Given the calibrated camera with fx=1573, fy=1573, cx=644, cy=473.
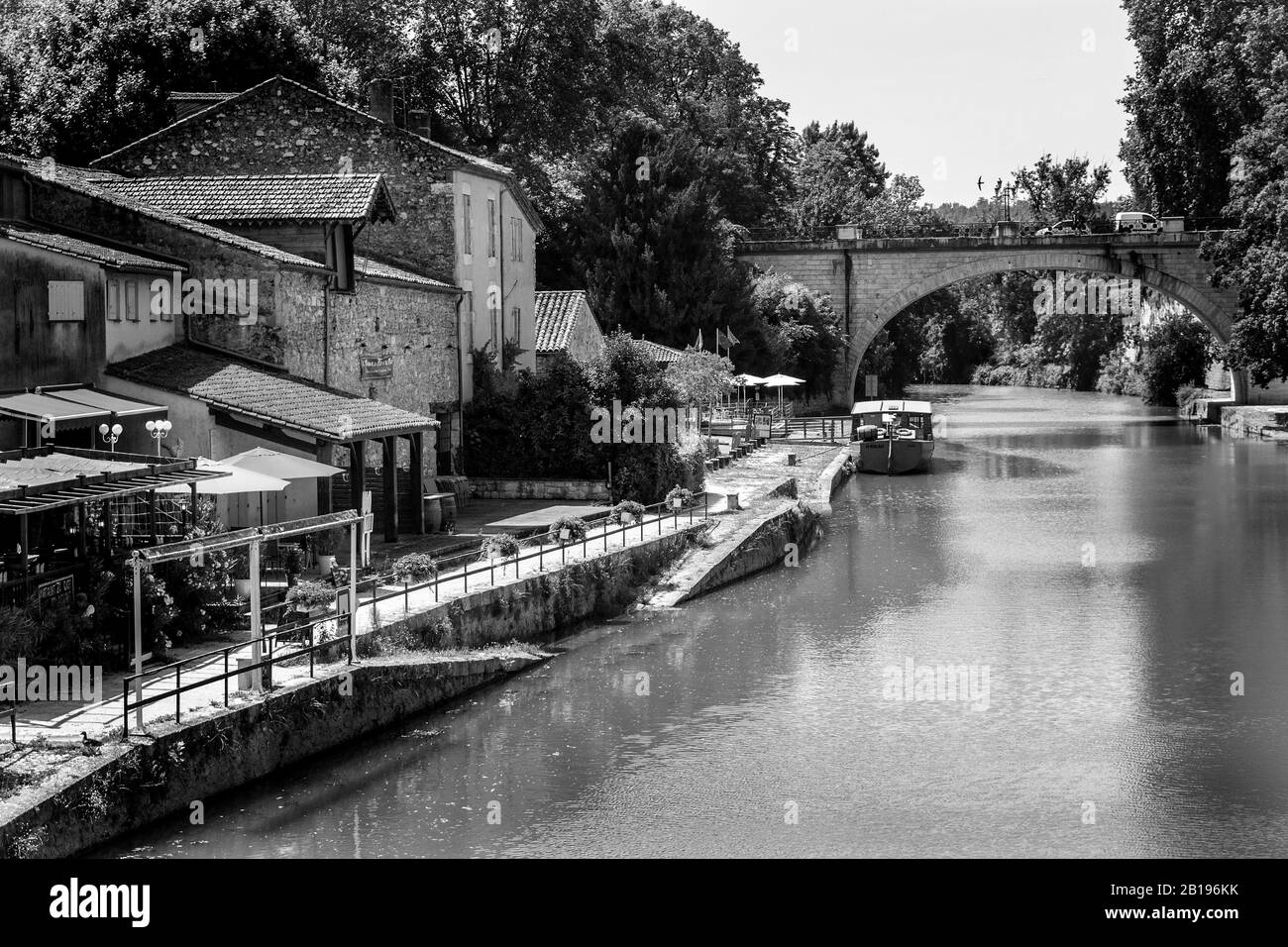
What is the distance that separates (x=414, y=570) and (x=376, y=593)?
982 mm

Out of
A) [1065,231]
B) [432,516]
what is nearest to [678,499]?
[432,516]

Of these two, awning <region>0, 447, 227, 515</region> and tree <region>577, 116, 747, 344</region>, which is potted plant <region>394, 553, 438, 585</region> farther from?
tree <region>577, 116, 747, 344</region>

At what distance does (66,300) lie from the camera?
21109 mm

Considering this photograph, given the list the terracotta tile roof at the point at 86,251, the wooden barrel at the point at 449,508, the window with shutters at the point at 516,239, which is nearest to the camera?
the terracotta tile roof at the point at 86,251

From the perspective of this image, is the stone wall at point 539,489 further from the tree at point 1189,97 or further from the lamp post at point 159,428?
the tree at point 1189,97

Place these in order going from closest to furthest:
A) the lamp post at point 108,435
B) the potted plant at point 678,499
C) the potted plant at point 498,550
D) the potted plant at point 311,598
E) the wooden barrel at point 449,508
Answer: the potted plant at point 311,598 → the lamp post at point 108,435 → the potted plant at point 498,550 → the wooden barrel at point 449,508 → the potted plant at point 678,499

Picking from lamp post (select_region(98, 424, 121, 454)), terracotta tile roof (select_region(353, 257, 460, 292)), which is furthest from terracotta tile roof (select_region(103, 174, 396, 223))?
lamp post (select_region(98, 424, 121, 454))

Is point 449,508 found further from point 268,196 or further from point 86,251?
point 86,251

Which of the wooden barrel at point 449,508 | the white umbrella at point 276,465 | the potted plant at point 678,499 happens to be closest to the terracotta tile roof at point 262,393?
the white umbrella at point 276,465

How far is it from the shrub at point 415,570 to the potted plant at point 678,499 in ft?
32.3

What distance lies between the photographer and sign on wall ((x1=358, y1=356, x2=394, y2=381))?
26703 millimetres

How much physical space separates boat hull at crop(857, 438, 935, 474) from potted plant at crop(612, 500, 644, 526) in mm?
20047

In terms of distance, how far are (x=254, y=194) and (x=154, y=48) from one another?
1289 cm

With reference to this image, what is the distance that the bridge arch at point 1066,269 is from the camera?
6112 centimetres
